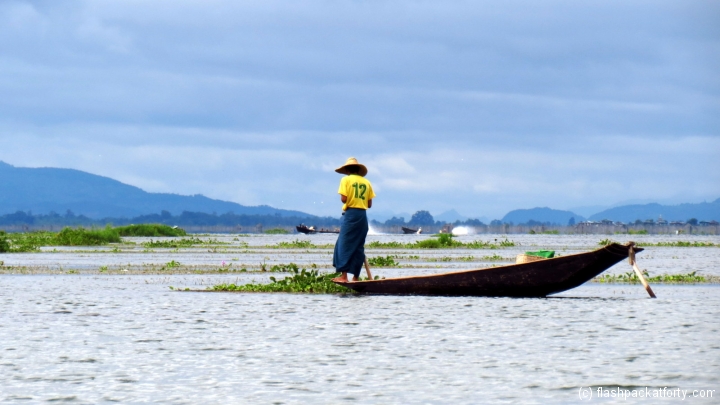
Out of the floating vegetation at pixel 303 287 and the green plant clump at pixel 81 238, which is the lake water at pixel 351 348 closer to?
the floating vegetation at pixel 303 287

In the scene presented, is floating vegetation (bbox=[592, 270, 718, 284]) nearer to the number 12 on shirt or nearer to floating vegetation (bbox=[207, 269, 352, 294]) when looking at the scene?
floating vegetation (bbox=[207, 269, 352, 294])

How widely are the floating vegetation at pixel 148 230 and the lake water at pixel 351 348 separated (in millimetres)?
70494

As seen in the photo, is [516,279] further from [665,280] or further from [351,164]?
[665,280]

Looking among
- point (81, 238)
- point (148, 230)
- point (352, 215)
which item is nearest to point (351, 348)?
point (352, 215)

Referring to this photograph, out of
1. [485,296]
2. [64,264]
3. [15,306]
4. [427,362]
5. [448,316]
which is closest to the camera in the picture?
[427,362]

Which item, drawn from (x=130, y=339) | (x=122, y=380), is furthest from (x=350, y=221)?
(x=122, y=380)

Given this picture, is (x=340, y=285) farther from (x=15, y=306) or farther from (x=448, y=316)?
(x=15, y=306)

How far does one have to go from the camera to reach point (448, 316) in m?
14.5

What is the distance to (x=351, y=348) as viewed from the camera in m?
11.3

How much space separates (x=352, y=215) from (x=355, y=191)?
0.41 m

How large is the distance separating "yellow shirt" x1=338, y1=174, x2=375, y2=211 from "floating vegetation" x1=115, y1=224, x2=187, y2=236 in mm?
70555

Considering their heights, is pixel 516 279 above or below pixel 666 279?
above

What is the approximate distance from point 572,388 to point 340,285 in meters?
9.80

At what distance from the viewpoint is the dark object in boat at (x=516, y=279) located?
53.8ft
